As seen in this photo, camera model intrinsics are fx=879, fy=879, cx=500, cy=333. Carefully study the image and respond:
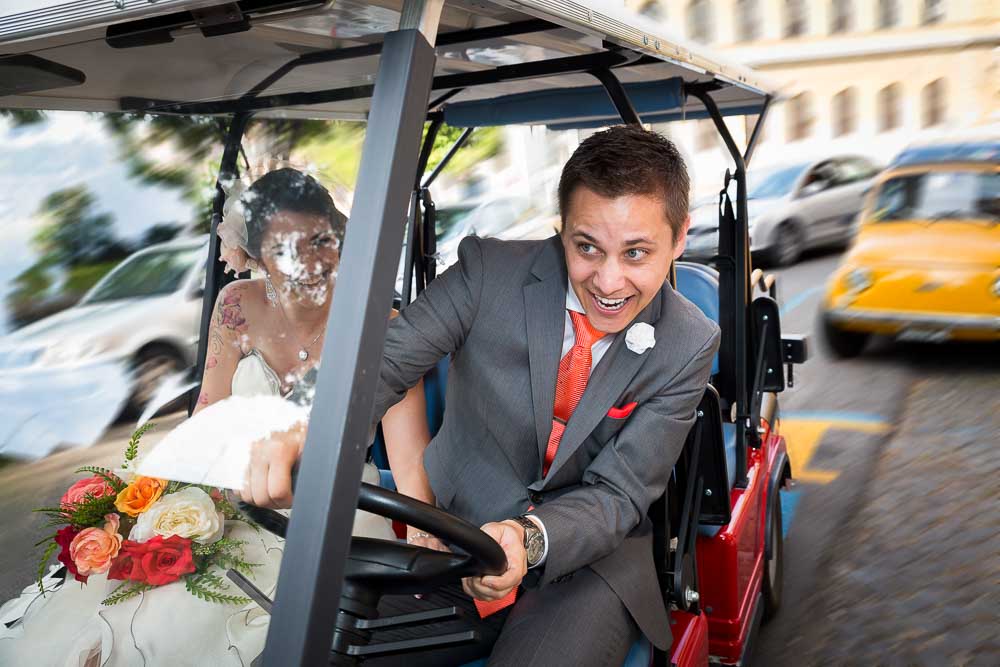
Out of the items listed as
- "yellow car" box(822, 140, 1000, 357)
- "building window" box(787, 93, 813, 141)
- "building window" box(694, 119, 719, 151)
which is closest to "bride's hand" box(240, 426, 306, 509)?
"building window" box(694, 119, 719, 151)

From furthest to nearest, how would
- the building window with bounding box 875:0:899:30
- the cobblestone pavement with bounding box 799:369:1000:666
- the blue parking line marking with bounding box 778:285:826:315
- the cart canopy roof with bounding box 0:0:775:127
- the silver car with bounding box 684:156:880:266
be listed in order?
the building window with bounding box 875:0:899:30 → the silver car with bounding box 684:156:880:266 → the blue parking line marking with bounding box 778:285:826:315 → the cobblestone pavement with bounding box 799:369:1000:666 → the cart canopy roof with bounding box 0:0:775:127

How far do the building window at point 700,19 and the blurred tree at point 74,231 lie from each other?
2844cm

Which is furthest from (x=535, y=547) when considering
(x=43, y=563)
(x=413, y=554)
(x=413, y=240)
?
(x=413, y=240)

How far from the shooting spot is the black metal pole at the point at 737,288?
308cm

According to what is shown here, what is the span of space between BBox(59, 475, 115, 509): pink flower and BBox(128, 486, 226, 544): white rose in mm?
83

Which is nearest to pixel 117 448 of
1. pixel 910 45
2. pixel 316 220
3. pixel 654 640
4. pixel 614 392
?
pixel 316 220

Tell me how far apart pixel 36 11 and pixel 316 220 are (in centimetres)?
47

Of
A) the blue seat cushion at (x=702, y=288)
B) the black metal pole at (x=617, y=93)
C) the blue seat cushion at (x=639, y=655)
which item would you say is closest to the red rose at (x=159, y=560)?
the blue seat cushion at (x=639, y=655)

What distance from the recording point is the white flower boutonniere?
1.84 metres

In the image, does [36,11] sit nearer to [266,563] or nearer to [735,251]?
[266,563]

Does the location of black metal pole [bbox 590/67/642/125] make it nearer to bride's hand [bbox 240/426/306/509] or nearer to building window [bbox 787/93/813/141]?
bride's hand [bbox 240/426/306/509]

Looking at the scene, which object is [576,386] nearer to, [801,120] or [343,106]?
[343,106]

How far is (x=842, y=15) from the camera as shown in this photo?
26922 millimetres

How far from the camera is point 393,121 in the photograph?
115 centimetres
